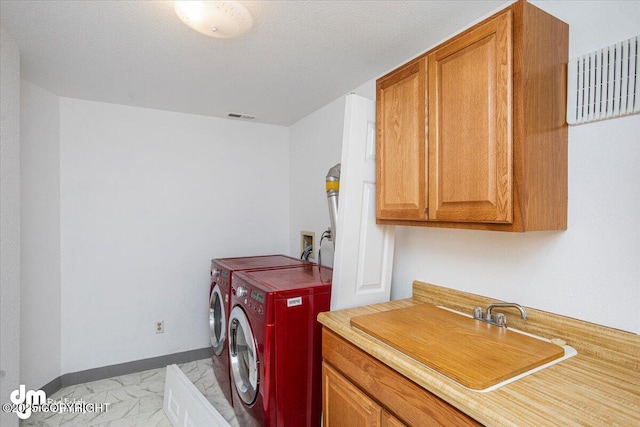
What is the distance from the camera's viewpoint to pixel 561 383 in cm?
96

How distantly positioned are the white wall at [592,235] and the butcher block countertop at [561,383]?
73 millimetres

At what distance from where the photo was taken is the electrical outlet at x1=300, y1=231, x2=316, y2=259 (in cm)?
297

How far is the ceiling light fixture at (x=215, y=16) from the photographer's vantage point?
1271mm

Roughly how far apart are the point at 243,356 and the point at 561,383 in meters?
1.70

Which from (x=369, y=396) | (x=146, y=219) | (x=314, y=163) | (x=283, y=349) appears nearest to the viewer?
(x=369, y=396)

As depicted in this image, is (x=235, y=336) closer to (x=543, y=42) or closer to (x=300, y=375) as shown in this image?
(x=300, y=375)

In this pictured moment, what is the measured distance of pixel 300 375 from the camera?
1.73 m

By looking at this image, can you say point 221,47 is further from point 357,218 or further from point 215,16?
point 357,218

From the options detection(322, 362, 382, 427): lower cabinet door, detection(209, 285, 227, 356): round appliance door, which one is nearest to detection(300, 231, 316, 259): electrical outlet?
detection(209, 285, 227, 356): round appliance door

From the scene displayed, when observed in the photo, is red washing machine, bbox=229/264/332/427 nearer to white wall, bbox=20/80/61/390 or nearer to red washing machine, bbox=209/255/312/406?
red washing machine, bbox=209/255/312/406

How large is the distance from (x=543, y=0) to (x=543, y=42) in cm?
34

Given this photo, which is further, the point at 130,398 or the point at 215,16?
the point at 130,398

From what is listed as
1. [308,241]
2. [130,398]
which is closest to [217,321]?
[130,398]

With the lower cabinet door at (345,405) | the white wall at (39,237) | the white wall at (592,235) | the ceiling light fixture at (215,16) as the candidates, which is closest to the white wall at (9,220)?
the white wall at (39,237)
